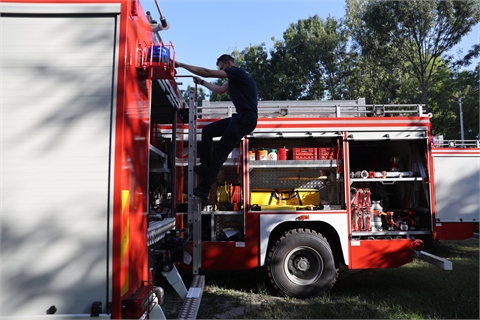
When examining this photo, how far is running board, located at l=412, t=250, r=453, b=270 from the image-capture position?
199 inches

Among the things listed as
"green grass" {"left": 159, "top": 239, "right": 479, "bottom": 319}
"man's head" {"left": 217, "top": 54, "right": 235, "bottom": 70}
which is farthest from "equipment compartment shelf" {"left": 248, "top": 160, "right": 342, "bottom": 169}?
"man's head" {"left": 217, "top": 54, "right": 235, "bottom": 70}

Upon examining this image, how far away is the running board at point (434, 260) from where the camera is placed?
505 cm

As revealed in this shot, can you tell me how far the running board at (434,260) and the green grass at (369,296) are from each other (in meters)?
0.54

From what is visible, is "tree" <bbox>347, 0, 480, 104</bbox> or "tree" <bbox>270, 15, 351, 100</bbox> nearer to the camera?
"tree" <bbox>347, 0, 480, 104</bbox>

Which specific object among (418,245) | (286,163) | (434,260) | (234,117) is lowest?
(434,260)

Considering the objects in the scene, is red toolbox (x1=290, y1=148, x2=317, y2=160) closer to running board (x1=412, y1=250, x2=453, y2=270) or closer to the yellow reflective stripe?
running board (x1=412, y1=250, x2=453, y2=270)

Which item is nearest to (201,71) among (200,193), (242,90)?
(242,90)

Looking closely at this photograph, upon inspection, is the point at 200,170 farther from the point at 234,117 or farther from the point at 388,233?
the point at 388,233

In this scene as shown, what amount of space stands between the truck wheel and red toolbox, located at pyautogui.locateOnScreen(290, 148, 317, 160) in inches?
46.8

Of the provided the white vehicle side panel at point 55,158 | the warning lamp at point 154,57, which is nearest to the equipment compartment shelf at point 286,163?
the warning lamp at point 154,57

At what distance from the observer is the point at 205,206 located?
606 cm

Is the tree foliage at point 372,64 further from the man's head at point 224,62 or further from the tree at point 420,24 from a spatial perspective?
the man's head at point 224,62

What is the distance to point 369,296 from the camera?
584cm

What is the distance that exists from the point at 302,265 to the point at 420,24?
14.5 m
